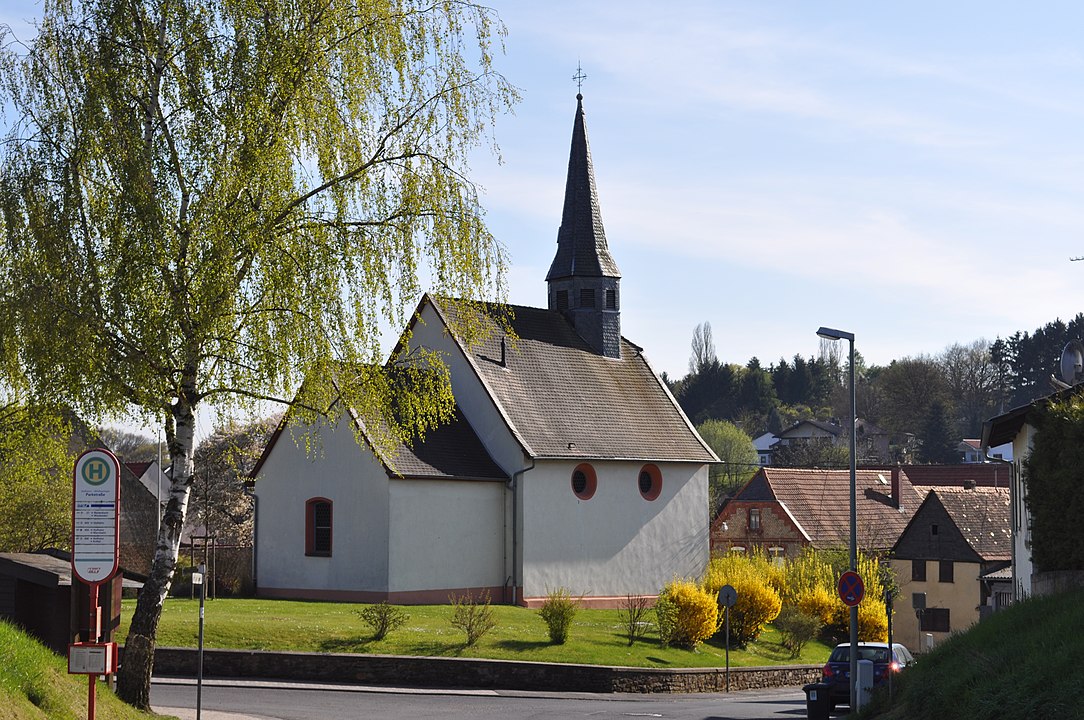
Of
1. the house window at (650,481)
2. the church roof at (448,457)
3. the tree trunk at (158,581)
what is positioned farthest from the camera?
the house window at (650,481)

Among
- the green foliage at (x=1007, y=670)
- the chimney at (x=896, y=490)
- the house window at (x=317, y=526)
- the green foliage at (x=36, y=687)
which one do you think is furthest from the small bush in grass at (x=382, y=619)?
the chimney at (x=896, y=490)

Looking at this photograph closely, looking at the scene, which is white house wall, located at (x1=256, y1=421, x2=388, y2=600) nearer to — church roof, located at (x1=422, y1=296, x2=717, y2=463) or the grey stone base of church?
church roof, located at (x1=422, y1=296, x2=717, y2=463)

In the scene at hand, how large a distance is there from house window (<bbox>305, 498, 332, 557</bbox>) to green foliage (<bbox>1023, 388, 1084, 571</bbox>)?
22726mm

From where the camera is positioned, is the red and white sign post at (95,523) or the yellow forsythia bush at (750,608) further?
the yellow forsythia bush at (750,608)

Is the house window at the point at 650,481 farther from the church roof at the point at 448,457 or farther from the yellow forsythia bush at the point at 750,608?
the yellow forsythia bush at the point at 750,608

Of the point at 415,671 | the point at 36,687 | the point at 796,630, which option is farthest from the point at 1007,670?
the point at 796,630

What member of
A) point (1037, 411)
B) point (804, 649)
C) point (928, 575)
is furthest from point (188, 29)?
point (928, 575)

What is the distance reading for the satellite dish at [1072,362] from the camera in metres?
27.6

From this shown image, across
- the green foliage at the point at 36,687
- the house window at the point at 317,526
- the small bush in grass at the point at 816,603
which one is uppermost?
the house window at the point at 317,526

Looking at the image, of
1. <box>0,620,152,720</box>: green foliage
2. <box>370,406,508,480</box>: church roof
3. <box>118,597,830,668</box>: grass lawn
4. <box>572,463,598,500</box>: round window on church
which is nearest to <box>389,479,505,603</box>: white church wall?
<box>370,406,508,480</box>: church roof

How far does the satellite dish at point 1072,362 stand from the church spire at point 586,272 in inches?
738

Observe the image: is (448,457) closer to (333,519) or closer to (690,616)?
(333,519)

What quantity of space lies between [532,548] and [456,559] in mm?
2513

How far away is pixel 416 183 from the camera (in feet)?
59.4
